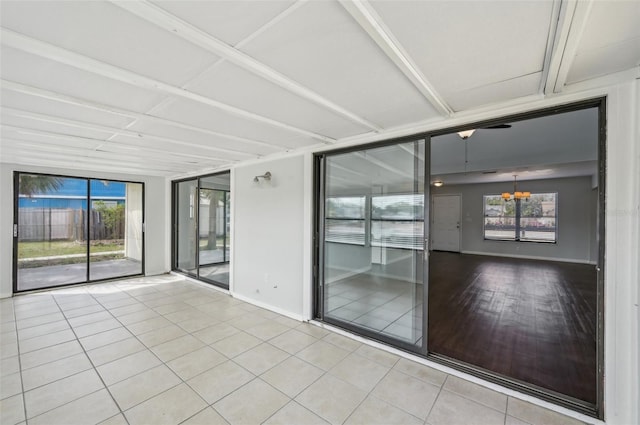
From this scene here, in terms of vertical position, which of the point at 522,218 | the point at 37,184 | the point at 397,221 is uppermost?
the point at 37,184

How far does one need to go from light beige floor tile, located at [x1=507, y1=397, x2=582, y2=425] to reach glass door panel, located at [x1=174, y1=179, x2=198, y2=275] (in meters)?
5.55

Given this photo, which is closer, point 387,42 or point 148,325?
point 387,42

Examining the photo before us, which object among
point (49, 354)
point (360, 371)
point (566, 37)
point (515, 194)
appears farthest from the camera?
point (515, 194)

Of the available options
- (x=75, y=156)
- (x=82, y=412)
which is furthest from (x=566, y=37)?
(x=75, y=156)

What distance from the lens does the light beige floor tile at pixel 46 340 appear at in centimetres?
286

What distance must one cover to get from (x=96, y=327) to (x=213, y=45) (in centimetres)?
382

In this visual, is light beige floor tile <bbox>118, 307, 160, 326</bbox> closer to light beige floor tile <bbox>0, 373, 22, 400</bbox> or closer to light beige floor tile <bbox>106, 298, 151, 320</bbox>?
light beige floor tile <bbox>106, 298, 151, 320</bbox>

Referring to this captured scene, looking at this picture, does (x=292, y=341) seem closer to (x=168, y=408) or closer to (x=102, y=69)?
(x=168, y=408)

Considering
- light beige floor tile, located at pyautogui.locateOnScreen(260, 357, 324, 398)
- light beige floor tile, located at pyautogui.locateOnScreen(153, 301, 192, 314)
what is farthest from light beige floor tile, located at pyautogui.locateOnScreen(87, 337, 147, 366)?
light beige floor tile, located at pyautogui.locateOnScreen(260, 357, 324, 398)

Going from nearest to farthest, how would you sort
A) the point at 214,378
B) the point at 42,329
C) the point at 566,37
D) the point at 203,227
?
the point at 566,37, the point at 214,378, the point at 42,329, the point at 203,227

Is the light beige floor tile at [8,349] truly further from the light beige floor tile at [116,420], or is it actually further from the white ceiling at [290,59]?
the white ceiling at [290,59]

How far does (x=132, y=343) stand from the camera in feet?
9.80

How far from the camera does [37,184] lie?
4957 millimetres

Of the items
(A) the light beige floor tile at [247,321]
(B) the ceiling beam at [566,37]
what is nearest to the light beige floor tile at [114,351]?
(A) the light beige floor tile at [247,321]
